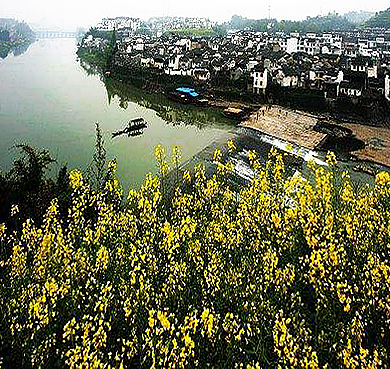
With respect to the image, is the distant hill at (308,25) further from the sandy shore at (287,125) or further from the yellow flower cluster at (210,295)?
the yellow flower cluster at (210,295)

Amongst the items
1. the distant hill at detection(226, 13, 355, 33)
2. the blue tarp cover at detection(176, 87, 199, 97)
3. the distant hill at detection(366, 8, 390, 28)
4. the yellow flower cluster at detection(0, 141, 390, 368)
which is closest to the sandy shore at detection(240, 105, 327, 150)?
the blue tarp cover at detection(176, 87, 199, 97)

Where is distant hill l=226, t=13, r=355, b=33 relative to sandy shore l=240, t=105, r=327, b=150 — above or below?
above

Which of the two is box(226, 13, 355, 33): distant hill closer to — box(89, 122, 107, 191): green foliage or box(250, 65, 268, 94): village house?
box(250, 65, 268, 94): village house

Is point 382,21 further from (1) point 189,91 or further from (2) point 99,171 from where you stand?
(2) point 99,171

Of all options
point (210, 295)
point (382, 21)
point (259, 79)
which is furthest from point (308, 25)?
point (210, 295)

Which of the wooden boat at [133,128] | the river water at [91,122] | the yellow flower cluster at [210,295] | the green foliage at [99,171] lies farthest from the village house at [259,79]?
the yellow flower cluster at [210,295]

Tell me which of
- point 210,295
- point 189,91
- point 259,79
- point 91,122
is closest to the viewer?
point 210,295

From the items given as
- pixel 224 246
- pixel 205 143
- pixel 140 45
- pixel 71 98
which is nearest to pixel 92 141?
pixel 205 143
